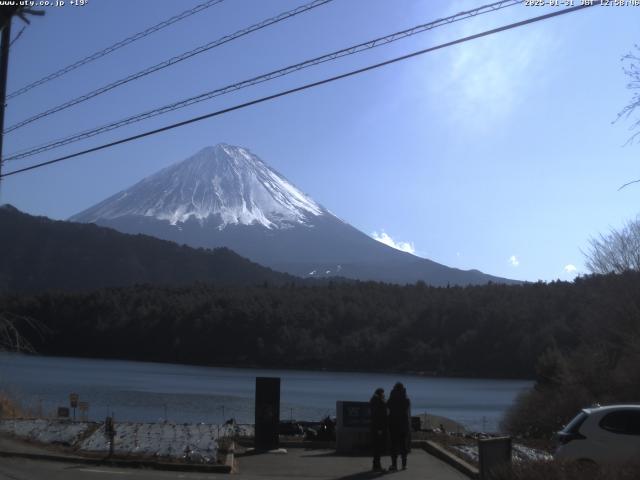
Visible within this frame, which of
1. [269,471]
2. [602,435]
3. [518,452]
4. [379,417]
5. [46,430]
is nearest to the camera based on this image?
[602,435]

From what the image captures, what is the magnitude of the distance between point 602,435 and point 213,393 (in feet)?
146

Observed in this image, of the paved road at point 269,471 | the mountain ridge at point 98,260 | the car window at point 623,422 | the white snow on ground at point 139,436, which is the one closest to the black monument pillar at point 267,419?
the paved road at point 269,471

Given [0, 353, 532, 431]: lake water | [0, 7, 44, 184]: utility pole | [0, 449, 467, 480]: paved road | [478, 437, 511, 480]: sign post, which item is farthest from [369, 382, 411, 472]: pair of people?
[0, 353, 532, 431]: lake water

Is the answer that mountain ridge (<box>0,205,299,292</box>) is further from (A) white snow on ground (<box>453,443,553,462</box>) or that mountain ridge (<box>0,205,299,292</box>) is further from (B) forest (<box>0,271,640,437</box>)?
(A) white snow on ground (<box>453,443,553,462</box>)

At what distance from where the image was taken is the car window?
498 inches

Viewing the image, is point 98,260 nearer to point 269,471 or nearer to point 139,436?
point 139,436

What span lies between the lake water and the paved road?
12.9 m

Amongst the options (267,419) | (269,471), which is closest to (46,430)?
(267,419)

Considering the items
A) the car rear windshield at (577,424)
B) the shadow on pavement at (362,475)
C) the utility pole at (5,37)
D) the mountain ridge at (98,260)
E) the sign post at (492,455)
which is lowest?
the shadow on pavement at (362,475)

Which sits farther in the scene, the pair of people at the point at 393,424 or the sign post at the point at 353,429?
the sign post at the point at 353,429

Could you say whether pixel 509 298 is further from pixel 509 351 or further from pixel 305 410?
pixel 305 410

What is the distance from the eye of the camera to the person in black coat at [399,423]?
1460 centimetres

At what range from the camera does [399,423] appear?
14.7m

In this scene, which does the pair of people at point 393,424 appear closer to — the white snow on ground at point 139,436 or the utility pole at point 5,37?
the white snow on ground at point 139,436
